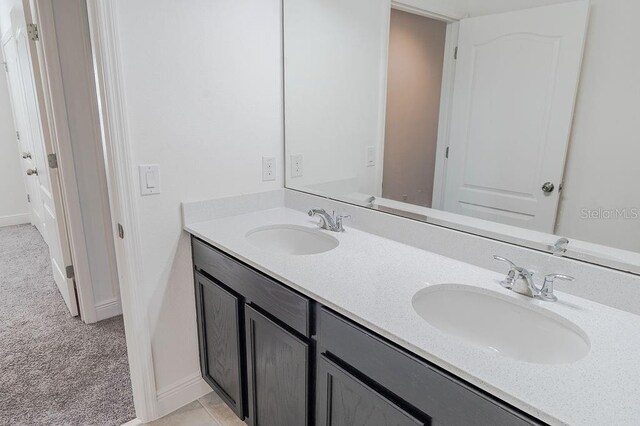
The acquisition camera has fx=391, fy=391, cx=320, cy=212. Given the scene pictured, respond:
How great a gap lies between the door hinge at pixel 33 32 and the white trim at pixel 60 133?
6 cm

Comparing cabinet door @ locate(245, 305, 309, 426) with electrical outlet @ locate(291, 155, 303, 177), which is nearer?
cabinet door @ locate(245, 305, 309, 426)

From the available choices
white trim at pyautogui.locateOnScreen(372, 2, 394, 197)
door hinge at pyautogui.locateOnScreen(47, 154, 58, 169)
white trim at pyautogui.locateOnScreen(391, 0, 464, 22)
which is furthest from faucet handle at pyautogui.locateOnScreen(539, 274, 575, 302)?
door hinge at pyautogui.locateOnScreen(47, 154, 58, 169)

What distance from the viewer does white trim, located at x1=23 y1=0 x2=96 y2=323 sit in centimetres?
204

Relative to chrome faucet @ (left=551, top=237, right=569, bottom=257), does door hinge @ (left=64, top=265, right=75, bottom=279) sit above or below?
below

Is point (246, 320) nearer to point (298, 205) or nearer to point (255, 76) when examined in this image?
point (298, 205)

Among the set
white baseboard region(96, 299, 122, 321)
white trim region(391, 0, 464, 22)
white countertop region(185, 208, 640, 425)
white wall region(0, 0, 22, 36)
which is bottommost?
white baseboard region(96, 299, 122, 321)

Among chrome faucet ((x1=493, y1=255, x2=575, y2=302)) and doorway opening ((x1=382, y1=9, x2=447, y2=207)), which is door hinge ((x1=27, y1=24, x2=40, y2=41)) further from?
chrome faucet ((x1=493, y1=255, x2=575, y2=302))

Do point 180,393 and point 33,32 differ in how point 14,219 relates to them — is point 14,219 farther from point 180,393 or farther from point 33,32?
point 180,393

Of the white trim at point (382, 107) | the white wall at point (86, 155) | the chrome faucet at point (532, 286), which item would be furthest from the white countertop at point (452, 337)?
the white wall at point (86, 155)

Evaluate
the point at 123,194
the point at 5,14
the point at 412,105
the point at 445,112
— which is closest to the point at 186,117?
the point at 123,194

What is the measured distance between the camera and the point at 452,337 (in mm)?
885

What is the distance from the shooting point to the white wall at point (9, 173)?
167 inches

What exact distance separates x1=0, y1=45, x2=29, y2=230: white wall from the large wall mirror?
4004 mm

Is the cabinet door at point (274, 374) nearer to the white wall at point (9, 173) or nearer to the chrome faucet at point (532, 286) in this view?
the chrome faucet at point (532, 286)
